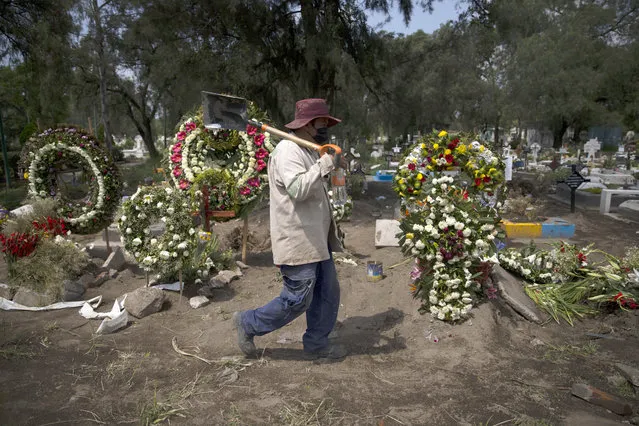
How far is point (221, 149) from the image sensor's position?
21.5ft

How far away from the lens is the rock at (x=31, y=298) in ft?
16.1

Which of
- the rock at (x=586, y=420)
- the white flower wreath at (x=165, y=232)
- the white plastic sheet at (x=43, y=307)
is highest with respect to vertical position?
the white flower wreath at (x=165, y=232)

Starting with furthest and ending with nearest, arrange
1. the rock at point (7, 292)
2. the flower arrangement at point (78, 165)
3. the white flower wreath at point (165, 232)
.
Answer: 1. the flower arrangement at point (78, 165)
2. the rock at point (7, 292)
3. the white flower wreath at point (165, 232)

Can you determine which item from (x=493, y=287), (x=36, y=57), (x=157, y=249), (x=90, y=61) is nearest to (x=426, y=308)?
(x=493, y=287)

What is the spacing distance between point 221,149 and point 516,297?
423 centimetres

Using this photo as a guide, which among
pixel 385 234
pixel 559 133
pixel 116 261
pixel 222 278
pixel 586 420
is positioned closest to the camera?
pixel 586 420

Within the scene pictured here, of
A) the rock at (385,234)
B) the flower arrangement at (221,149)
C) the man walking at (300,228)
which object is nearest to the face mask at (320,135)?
the man walking at (300,228)

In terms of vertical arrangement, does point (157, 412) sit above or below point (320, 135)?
below

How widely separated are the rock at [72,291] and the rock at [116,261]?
822 millimetres

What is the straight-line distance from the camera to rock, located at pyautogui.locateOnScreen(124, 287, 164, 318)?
4.59 meters

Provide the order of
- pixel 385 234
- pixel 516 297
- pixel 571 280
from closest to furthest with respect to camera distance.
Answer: pixel 516 297
pixel 571 280
pixel 385 234

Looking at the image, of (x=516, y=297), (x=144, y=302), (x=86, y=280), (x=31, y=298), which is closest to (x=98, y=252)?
(x=86, y=280)

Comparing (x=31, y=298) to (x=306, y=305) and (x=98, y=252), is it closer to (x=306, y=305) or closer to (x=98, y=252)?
(x=98, y=252)

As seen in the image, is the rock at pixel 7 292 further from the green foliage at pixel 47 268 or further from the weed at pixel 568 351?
the weed at pixel 568 351
